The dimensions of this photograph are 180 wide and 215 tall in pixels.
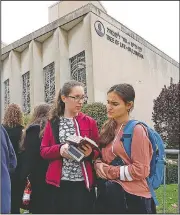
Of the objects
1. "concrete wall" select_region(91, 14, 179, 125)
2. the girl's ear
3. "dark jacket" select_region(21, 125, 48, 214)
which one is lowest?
"dark jacket" select_region(21, 125, 48, 214)

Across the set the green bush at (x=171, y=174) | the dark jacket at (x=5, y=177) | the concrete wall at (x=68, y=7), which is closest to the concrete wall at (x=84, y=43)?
the concrete wall at (x=68, y=7)

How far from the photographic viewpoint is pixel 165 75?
56.7ft

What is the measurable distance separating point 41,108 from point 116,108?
3.62ft

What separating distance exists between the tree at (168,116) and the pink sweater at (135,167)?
34.7 ft

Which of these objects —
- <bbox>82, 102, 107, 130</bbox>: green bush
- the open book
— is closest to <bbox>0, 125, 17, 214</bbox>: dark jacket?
the open book

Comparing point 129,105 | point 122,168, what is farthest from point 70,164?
point 129,105

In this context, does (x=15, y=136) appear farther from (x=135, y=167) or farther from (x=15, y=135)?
(x=135, y=167)

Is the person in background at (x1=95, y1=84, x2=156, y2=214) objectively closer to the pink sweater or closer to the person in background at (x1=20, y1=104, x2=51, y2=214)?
the pink sweater

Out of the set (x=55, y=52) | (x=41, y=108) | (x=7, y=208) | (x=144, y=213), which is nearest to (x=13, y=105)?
(x=41, y=108)

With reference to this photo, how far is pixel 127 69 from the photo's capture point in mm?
13641

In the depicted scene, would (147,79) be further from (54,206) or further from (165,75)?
(54,206)

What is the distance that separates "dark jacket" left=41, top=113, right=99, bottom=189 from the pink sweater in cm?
21

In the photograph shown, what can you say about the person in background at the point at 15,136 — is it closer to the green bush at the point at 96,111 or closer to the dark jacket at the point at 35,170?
the dark jacket at the point at 35,170

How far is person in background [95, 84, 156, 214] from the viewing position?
2.21m
